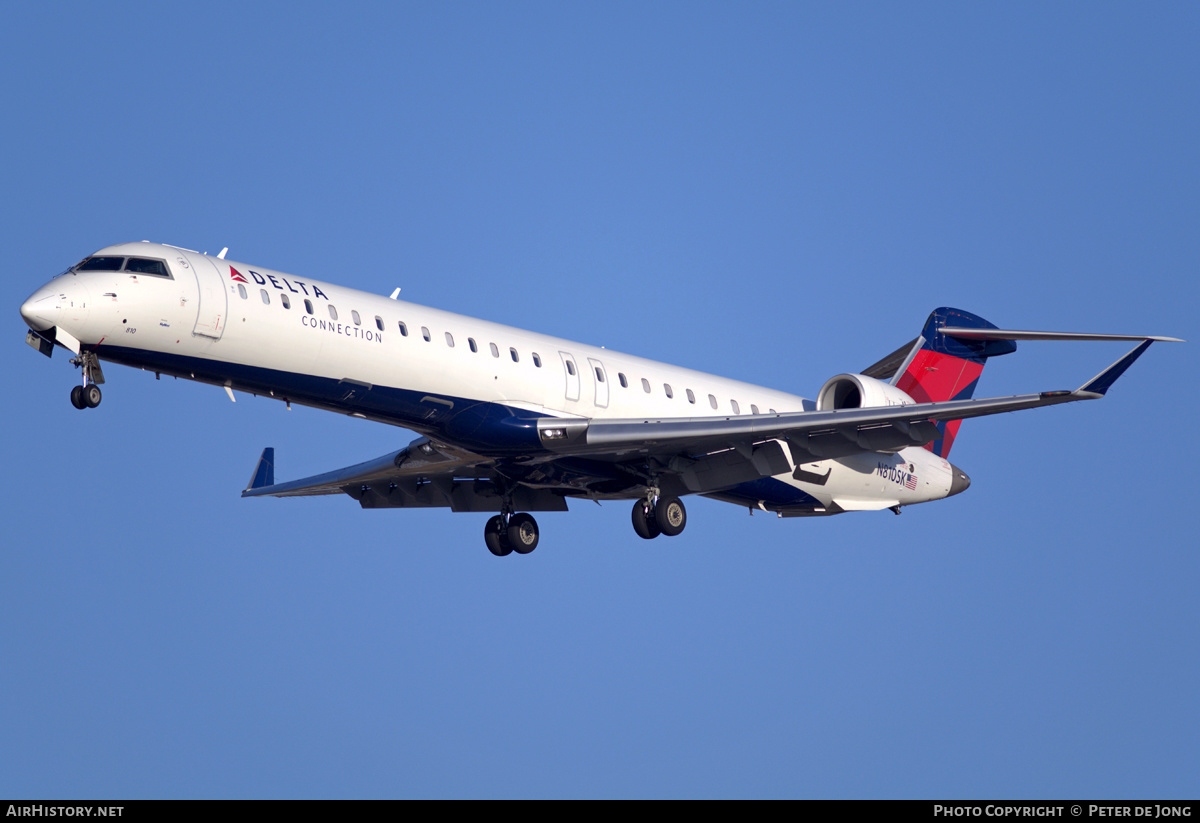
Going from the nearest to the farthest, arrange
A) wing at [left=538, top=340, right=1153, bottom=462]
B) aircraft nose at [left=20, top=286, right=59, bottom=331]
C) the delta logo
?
aircraft nose at [left=20, top=286, right=59, bottom=331] < the delta logo < wing at [left=538, top=340, right=1153, bottom=462]

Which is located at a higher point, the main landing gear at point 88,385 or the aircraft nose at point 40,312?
the aircraft nose at point 40,312

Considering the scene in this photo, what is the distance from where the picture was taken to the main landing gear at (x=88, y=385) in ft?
55.4

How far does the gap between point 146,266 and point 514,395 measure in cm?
548

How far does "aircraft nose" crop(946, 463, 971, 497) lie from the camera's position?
25641 millimetres

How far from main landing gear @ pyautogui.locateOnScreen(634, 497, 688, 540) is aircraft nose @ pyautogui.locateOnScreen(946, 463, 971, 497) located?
258 inches

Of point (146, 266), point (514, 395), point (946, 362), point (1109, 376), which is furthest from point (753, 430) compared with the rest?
point (146, 266)

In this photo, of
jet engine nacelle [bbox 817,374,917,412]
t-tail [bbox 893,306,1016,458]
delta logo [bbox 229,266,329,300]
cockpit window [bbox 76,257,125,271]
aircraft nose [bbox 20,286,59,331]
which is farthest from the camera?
t-tail [bbox 893,306,1016,458]

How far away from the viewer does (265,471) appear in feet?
88.4

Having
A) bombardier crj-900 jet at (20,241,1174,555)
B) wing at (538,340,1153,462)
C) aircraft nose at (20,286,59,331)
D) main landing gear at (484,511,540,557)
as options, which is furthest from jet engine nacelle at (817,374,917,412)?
aircraft nose at (20,286,59,331)

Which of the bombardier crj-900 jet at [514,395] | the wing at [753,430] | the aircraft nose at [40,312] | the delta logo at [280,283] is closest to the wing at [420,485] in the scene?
the bombardier crj-900 jet at [514,395]

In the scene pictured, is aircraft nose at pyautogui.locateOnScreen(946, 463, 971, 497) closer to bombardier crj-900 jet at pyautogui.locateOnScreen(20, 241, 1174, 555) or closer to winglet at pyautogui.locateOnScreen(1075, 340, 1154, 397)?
bombardier crj-900 jet at pyautogui.locateOnScreen(20, 241, 1174, 555)

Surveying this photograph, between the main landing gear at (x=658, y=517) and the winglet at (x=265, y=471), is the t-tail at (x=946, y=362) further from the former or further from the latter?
the winglet at (x=265, y=471)

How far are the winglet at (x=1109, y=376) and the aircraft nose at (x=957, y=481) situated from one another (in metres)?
7.79
